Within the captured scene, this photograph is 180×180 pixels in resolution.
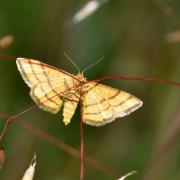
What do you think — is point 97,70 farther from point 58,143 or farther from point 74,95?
point 74,95

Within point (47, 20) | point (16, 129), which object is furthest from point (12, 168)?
point (47, 20)

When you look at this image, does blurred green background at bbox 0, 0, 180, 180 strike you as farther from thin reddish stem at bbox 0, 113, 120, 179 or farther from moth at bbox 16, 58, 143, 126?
moth at bbox 16, 58, 143, 126

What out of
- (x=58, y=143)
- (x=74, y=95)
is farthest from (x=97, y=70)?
(x=74, y=95)

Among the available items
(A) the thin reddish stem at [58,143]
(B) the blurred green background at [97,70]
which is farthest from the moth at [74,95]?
(B) the blurred green background at [97,70]

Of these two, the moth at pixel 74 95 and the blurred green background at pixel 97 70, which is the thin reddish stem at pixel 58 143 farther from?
the blurred green background at pixel 97 70

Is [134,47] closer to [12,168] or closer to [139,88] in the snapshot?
[139,88]
